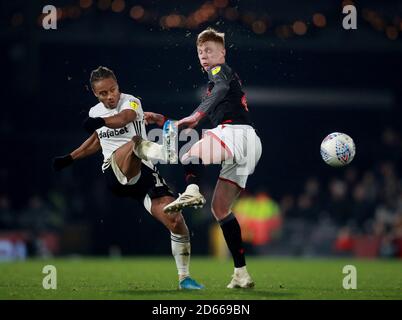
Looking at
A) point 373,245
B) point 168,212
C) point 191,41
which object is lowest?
point 373,245

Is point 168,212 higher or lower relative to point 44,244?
higher

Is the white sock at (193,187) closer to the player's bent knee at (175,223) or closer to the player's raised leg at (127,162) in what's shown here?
the player's bent knee at (175,223)

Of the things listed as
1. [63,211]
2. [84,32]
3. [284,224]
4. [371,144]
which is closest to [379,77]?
[371,144]

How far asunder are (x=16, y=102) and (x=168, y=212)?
12.8 metres

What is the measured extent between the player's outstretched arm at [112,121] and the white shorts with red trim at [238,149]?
0.74 m

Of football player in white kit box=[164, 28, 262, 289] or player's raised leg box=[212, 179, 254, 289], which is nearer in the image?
football player in white kit box=[164, 28, 262, 289]

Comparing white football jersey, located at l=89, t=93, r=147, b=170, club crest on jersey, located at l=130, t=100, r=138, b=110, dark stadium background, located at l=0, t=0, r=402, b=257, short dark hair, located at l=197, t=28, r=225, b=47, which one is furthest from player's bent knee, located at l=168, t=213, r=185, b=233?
dark stadium background, located at l=0, t=0, r=402, b=257

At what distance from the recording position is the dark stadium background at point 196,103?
18.2 meters

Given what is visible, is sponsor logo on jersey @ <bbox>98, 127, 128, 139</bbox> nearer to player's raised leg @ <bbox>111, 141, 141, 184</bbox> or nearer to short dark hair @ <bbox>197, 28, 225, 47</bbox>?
player's raised leg @ <bbox>111, 141, 141, 184</bbox>

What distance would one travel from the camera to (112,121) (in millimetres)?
7875

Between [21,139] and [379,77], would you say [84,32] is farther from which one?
[379,77]

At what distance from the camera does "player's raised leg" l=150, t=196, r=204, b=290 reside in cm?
803

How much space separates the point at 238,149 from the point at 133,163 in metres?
1.01

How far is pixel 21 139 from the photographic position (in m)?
20.5
